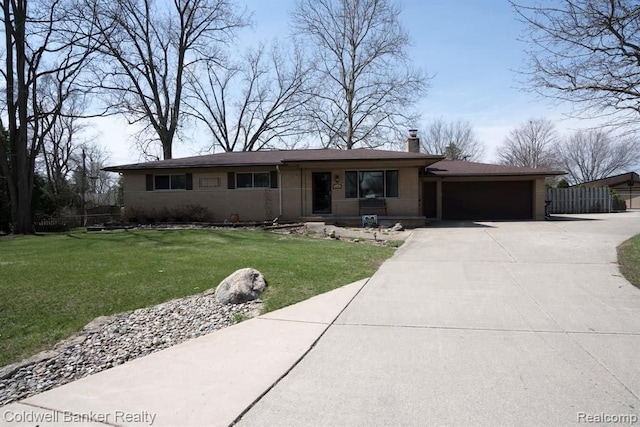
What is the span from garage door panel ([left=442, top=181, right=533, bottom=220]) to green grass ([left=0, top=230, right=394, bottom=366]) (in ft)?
39.8

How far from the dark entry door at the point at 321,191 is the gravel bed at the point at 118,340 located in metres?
13.3

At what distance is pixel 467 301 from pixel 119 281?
6343 mm

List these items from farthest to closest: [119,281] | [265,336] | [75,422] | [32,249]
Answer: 1. [32,249]
2. [119,281]
3. [265,336]
4. [75,422]

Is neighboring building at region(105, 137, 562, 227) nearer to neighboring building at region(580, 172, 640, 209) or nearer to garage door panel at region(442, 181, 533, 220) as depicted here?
garage door panel at region(442, 181, 533, 220)

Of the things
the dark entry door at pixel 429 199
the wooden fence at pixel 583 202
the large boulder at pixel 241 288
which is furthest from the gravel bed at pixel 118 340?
the wooden fence at pixel 583 202

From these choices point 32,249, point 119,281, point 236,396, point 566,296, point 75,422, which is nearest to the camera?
point 75,422

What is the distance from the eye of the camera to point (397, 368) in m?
4.12

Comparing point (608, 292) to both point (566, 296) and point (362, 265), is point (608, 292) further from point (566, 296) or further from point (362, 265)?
point (362, 265)

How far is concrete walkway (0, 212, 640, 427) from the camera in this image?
129 inches

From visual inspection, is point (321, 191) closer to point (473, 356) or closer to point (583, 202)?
point (473, 356)

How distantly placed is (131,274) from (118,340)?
327cm

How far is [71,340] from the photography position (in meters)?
5.52

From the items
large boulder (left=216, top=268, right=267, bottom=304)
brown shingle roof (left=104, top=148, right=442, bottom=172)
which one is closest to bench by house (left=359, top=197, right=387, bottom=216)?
brown shingle roof (left=104, top=148, right=442, bottom=172)

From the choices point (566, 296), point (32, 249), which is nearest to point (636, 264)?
point (566, 296)
